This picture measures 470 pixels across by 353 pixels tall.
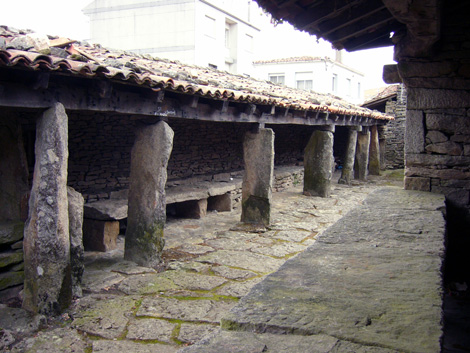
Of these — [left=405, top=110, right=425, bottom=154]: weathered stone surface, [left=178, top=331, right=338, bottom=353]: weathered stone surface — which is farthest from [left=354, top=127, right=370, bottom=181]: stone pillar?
[left=178, top=331, right=338, bottom=353]: weathered stone surface

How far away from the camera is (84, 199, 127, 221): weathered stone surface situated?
6.29 meters

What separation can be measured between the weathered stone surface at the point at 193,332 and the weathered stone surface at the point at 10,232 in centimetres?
242

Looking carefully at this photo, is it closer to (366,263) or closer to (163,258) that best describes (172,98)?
(163,258)

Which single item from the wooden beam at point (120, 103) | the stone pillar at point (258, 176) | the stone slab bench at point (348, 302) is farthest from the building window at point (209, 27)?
the stone slab bench at point (348, 302)

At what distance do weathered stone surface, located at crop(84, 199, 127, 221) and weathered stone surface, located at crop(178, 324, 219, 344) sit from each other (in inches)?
110

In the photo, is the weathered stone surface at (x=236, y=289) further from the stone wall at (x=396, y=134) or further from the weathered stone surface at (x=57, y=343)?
the stone wall at (x=396, y=134)

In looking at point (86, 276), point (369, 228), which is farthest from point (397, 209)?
point (86, 276)

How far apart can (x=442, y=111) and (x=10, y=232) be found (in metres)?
5.15

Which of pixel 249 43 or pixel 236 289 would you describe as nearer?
pixel 236 289

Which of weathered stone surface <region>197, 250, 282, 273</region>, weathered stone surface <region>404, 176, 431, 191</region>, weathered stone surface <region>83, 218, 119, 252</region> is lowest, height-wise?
weathered stone surface <region>197, 250, 282, 273</region>

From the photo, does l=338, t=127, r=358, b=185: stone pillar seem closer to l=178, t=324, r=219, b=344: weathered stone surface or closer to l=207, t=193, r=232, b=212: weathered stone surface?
l=207, t=193, r=232, b=212: weathered stone surface

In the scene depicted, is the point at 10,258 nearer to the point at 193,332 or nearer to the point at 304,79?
the point at 193,332

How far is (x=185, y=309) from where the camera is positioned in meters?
4.37

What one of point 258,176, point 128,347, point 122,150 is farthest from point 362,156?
point 128,347
